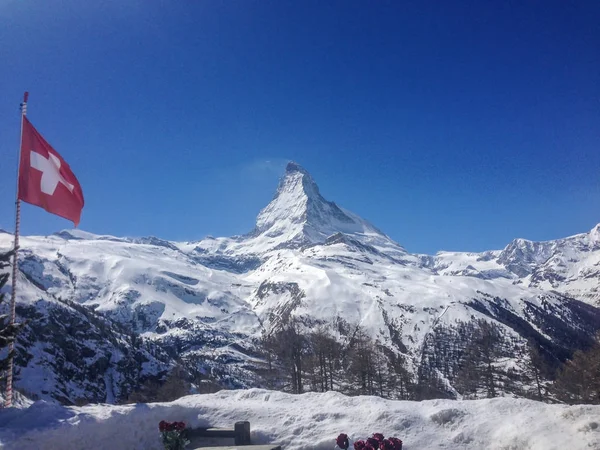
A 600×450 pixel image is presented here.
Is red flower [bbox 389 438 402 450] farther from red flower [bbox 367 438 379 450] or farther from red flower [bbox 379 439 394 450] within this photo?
red flower [bbox 367 438 379 450]

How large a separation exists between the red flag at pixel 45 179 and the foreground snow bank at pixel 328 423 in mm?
9606

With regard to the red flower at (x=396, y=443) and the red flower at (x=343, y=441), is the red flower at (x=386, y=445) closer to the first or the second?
the red flower at (x=396, y=443)

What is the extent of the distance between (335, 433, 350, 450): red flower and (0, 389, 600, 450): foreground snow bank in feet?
2.45

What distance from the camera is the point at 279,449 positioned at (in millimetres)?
18391

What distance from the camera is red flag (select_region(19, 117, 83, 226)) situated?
23.7 metres

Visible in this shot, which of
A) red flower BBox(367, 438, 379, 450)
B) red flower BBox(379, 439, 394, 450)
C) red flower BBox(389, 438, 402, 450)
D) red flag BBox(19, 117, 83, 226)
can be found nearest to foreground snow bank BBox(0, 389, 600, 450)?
red flower BBox(389, 438, 402, 450)

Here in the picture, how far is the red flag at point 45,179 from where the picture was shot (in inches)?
934

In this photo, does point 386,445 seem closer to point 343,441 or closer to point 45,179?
point 343,441

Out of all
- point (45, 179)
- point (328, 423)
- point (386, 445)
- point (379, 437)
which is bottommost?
point (386, 445)

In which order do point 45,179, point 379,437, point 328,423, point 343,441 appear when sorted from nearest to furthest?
point 379,437, point 343,441, point 328,423, point 45,179

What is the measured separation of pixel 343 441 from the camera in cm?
1812

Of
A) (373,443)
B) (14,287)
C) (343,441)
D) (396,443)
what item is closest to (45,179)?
(14,287)

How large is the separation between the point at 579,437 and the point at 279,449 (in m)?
10.3

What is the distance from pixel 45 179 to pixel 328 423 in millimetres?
17909
